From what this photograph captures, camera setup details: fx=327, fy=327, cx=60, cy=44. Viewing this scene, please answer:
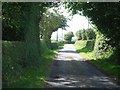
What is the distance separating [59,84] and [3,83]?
3868mm

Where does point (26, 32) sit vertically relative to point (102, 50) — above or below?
above

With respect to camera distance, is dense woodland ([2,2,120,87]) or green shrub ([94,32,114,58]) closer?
dense woodland ([2,2,120,87])

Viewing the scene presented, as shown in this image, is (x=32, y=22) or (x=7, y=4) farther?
(x=32, y=22)

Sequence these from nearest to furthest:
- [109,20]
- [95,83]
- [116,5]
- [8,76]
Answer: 1. [8,76]
2. [95,83]
3. [116,5]
4. [109,20]

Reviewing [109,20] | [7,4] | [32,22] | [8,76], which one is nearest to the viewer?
[8,76]

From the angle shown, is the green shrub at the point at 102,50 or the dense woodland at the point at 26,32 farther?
the green shrub at the point at 102,50

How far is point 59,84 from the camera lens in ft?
57.2

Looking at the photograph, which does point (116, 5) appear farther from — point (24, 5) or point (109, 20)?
point (24, 5)

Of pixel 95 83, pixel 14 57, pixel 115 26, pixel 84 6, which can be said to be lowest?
pixel 95 83

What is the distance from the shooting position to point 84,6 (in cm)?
2980

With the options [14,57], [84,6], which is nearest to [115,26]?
[84,6]

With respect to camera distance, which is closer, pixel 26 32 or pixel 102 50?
pixel 26 32

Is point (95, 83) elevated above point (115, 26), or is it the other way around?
point (115, 26)

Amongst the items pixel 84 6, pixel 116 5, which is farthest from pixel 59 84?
pixel 84 6
